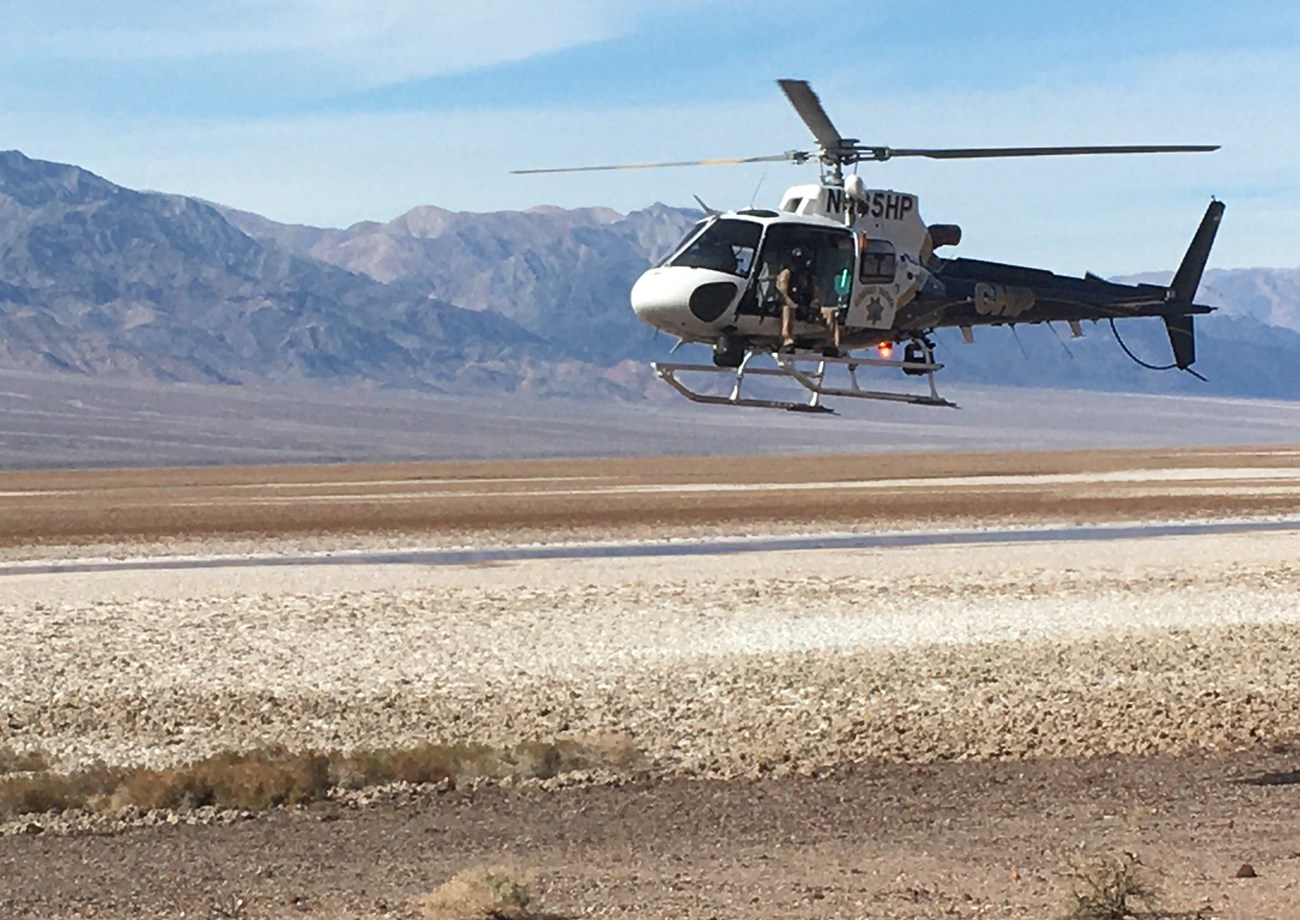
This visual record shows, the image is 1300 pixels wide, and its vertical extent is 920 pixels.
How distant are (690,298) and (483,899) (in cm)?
1545

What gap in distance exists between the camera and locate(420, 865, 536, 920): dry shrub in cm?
1184

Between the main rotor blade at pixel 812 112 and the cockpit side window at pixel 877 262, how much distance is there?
1.40m

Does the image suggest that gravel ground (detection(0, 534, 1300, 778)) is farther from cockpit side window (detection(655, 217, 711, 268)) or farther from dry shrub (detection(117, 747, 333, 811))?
cockpit side window (detection(655, 217, 711, 268))

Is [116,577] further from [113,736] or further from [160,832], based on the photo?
[160,832]

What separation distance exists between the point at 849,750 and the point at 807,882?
607cm

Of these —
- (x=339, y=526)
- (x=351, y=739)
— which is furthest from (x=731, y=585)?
(x=339, y=526)

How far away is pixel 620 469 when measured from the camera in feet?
362

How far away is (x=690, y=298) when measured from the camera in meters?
26.6

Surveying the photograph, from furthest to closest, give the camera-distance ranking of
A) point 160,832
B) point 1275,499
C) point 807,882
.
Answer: point 1275,499 → point 160,832 → point 807,882

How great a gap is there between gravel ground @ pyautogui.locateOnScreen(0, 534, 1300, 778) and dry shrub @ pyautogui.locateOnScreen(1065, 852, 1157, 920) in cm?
638

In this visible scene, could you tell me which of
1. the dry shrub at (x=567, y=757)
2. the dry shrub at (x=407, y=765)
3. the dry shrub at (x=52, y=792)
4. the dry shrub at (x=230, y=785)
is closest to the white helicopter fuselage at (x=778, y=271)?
the dry shrub at (x=567, y=757)

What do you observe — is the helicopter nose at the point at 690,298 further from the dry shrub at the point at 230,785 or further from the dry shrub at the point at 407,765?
the dry shrub at the point at 230,785

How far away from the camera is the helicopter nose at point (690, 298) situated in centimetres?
2661

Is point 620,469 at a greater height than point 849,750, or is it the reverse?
point 849,750
